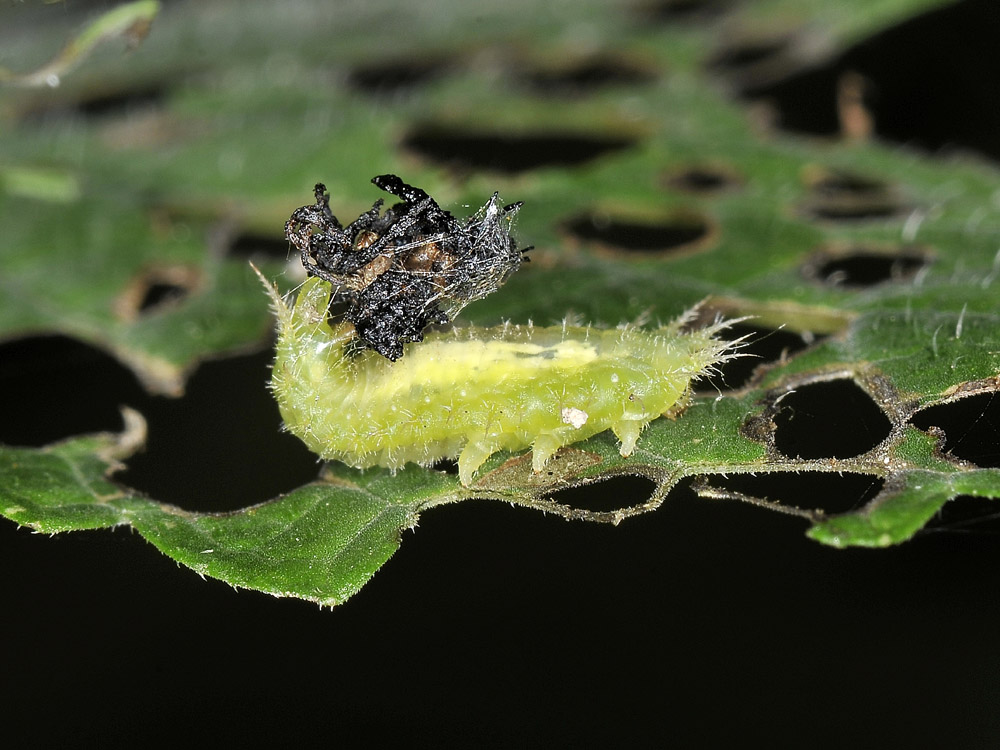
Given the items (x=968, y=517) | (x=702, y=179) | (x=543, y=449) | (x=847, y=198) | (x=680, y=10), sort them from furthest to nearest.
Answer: (x=680, y=10) < (x=702, y=179) < (x=847, y=198) < (x=543, y=449) < (x=968, y=517)

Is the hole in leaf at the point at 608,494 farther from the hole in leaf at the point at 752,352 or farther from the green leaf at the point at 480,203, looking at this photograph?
the hole in leaf at the point at 752,352

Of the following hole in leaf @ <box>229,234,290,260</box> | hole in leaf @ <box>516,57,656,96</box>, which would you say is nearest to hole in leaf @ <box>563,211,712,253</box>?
hole in leaf @ <box>229,234,290,260</box>

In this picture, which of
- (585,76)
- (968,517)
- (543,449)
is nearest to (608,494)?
(543,449)

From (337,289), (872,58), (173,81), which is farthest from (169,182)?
(872,58)

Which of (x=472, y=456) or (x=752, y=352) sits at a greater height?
(x=752, y=352)

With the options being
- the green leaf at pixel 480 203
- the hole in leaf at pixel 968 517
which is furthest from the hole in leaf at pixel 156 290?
the hole in leaf at pixel 968 517

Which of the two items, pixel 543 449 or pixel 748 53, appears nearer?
pixel 543 449

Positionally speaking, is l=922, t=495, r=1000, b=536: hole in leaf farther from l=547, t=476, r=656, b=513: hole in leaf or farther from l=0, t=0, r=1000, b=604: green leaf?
l=547, t=476, r=656, b=513: hole in leaf

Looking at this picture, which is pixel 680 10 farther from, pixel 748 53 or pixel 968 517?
pixel 968 517
